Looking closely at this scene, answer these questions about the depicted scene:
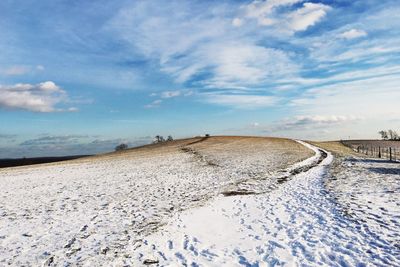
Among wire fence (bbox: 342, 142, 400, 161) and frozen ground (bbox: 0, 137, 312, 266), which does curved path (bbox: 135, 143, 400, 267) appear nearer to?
frozen ground (bbox: 0, 137, 312, 266)

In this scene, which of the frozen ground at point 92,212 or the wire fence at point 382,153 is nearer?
the frozen ground at point 92,212

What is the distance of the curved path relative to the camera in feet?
30.3

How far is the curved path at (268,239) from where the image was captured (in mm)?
9234

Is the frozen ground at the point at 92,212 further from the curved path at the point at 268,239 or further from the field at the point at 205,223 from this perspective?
the curved path at the point at 268,239

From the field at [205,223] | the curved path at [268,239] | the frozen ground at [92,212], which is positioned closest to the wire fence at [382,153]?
the field at [205,223]

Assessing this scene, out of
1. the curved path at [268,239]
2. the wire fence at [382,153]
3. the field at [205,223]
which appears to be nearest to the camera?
the curved path at [268,239]

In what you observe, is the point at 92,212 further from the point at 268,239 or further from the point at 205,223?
the point at 268,239

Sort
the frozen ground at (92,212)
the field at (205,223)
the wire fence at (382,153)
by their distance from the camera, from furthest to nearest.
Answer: the wire fence at (382,153) < the frozen ground at (92,212) < the field at (205,223)

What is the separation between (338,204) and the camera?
15.5m

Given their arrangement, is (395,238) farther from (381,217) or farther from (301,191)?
(301,191)

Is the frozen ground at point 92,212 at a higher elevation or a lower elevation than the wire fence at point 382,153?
higher

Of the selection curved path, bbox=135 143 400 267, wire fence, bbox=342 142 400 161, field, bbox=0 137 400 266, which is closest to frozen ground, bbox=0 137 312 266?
field, bbox=0 137 400 266

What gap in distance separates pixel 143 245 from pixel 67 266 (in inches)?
98.8

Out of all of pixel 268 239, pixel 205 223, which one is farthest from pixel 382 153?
pixel 268 239
